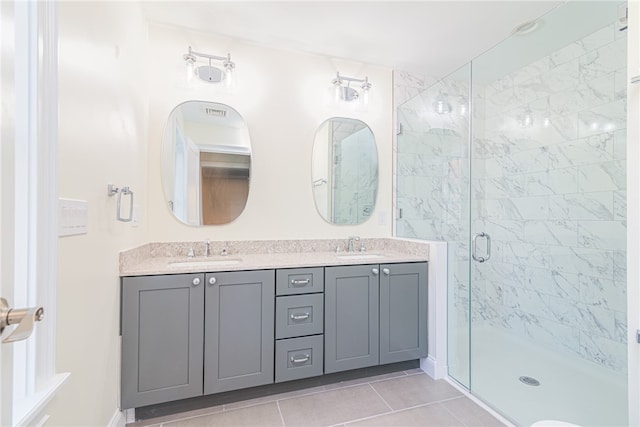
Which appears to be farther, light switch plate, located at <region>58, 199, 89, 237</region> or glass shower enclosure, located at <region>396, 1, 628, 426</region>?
glass shower enclosure, located at <region>396, 1, 628, 426</region>

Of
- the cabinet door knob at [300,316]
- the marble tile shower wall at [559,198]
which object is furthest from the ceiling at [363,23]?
the cabinet door knob at [300,316]

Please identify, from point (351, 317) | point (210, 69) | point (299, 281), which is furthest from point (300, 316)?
point (210, 69)

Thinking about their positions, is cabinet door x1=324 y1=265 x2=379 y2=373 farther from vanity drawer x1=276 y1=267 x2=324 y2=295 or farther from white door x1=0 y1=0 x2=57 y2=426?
white door x1=0 y1=0 x2=57 y2=426

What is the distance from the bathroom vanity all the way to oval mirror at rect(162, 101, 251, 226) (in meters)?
0.29

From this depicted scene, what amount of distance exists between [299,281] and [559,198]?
219cm

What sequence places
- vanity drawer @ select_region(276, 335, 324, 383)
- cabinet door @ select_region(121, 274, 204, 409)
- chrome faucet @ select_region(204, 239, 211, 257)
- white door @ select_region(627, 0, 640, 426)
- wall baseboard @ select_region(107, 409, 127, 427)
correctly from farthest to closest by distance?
chrome faucet @ select_region(204, 239, 211, 257) < vanity drawer @ select_region(276, 335, 324, 383) < cabinet door @ select_region(121, 274, 204, 409) < wall baseboard @ select_region(107, 409, 127, 427) < white door @ select_region(627, 0, 640, 426)

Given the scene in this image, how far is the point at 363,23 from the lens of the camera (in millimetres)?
2080

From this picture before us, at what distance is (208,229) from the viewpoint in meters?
2.20

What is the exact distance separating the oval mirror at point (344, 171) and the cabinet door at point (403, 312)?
0.67 meters

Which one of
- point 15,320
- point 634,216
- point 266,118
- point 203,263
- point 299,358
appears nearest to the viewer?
point 15,320

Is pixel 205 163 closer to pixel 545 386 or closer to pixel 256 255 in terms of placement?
pixel 256 255

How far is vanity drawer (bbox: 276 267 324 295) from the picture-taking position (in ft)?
5.94

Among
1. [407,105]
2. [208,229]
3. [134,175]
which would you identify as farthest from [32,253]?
[407,105]

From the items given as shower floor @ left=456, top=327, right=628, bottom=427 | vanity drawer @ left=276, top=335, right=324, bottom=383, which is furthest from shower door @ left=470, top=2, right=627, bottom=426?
vanity drawer @ left=276, top=335, right=324, bottom=383
